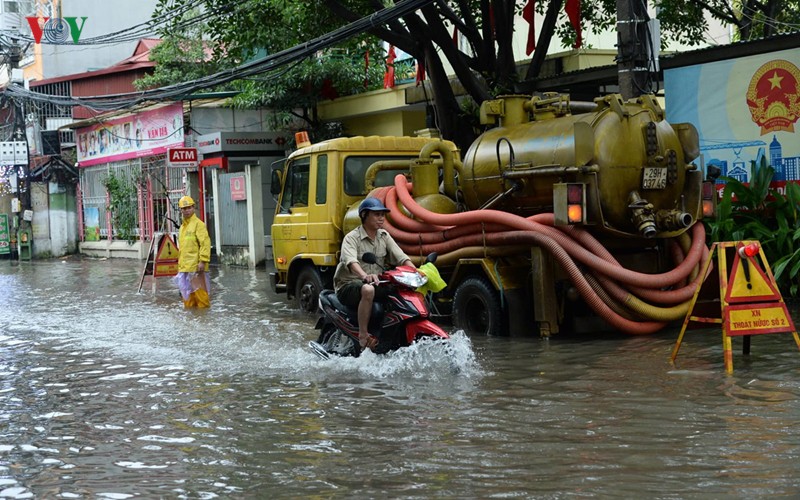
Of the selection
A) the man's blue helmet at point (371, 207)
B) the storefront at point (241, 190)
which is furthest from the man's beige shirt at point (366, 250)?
the storefront at point (241, 190)

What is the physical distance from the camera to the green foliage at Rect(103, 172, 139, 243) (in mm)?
32875

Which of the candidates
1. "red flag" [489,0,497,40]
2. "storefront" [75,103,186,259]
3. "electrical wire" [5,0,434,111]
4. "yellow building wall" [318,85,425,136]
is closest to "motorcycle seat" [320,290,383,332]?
"electrical wire" [5,0,434,111]

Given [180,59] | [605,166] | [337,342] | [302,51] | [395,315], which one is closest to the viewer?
[395,315]

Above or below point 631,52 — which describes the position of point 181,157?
below

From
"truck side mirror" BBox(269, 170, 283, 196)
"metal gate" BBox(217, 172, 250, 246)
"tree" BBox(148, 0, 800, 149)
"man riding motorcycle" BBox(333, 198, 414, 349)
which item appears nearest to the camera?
"man riding motorcycle" BBox(333, 198, 414, 349)

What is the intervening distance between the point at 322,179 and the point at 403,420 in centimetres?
709

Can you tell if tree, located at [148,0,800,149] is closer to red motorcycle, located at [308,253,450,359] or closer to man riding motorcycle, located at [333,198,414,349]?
man riding motorcycle, located at [333,198,414,349]

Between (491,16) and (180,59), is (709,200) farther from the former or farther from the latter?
(180,59)

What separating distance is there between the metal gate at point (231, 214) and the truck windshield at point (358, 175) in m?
12.0

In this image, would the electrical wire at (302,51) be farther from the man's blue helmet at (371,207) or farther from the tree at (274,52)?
the man's blue helmet at (371,207)

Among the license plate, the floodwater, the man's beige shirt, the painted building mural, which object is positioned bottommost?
the floodwater

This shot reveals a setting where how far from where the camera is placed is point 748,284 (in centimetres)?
866

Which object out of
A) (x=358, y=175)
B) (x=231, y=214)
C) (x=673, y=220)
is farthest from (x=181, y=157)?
(x=673, y=220)

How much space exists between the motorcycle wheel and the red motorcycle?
0.05 ft
